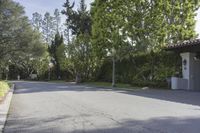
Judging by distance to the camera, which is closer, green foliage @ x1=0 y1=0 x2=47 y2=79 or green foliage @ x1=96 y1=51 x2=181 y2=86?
green foliage @ x1=96 y1=51 x2=181 y2=86

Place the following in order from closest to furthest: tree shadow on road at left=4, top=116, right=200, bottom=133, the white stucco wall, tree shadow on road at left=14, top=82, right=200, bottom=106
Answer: tree shadow on road at left=4, top=116, right=200, bottom=133
tree shadow on road at left=14, top=82, right=200, bottom=106
the white stucco wall

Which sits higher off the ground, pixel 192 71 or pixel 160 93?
pixel 192 71

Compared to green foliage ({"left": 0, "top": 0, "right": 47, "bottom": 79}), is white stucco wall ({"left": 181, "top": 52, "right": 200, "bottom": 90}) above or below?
below

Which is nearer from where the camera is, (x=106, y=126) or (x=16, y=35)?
(x=106, y=126)

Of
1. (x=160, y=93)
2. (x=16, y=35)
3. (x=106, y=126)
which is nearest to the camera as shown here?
(x=106, y=126)

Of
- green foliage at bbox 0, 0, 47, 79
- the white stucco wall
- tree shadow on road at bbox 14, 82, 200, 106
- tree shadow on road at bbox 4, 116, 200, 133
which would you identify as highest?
green foliage at bbox 0, 0, 47, 79

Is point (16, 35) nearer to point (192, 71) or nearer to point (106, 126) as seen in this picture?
point (192, 71)

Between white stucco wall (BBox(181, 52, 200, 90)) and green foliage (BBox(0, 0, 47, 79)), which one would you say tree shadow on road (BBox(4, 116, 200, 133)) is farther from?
green foliage (BBox(0, 0, 47, 79))

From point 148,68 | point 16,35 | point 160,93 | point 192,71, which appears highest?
point 16,35

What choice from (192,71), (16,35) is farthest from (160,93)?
(16,35)

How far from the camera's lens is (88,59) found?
55531 mm

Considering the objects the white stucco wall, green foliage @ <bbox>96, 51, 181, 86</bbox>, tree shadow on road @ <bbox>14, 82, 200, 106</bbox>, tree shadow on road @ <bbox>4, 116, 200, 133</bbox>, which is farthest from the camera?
green foliage @ <bbox>96, 51, 181, 86</bbox>

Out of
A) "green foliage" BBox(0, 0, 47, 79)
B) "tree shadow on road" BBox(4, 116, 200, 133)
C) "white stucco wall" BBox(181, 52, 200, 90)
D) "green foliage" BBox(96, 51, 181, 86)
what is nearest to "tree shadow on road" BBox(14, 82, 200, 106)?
"white stucco wall" BBox(181, 52, 200, 90)

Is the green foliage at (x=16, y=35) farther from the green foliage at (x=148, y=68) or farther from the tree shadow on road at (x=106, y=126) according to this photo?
the tree shadow on road at (x=106, y=126)
